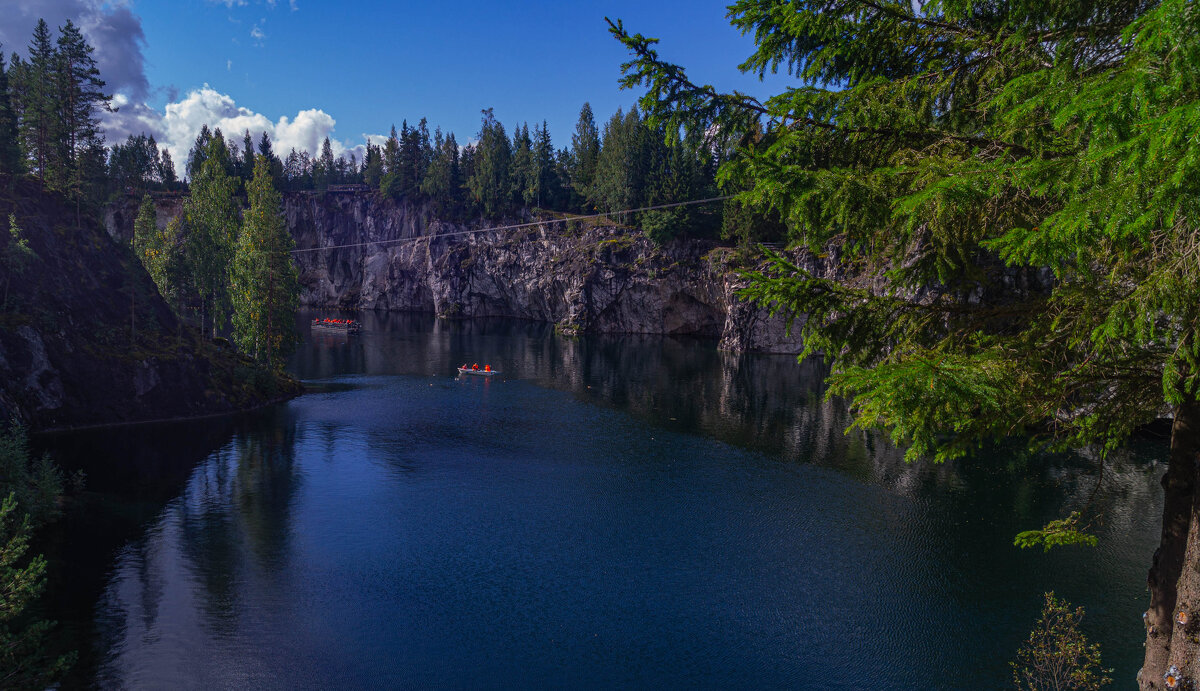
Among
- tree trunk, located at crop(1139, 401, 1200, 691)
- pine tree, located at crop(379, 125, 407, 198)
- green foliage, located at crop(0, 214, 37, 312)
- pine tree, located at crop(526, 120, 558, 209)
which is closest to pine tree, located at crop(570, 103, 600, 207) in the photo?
pine tree, located at crop(526, 120, 558, 209)

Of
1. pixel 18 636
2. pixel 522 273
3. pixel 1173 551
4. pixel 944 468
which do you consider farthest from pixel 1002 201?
pixel 522 273

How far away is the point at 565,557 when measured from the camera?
24.6 m

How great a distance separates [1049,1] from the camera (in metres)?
9.34

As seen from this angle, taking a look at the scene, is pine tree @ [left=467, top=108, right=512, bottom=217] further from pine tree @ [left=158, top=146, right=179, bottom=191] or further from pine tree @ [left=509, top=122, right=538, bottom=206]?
pine tree @ [left=158, top=146, right=179, bottom=191]

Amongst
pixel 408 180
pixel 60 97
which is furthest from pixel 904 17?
pixel 408 180

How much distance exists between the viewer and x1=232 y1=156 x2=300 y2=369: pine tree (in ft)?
165

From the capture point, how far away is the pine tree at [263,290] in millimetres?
50438

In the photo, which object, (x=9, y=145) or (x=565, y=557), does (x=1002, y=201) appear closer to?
(x=565, y=557)

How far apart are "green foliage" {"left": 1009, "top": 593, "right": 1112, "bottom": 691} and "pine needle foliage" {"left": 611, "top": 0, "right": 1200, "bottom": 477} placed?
21.5ft

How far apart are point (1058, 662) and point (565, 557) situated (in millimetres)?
15463

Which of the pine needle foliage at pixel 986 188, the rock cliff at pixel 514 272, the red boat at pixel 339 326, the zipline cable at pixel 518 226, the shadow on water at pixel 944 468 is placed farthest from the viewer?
the rock cliff at pixel 514 272

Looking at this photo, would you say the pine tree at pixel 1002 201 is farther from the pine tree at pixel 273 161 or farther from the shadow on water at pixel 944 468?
the pine tree at pixel 273 161

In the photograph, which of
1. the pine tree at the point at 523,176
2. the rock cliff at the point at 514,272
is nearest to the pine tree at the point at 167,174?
the rock cliff at the point at 514,272

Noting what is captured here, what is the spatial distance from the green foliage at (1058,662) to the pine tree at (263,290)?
168 feet
